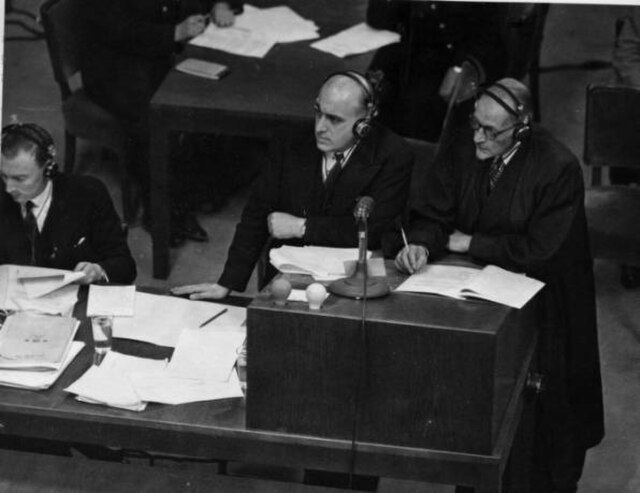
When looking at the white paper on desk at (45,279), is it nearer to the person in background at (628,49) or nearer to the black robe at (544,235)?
the black robe at (544,235)

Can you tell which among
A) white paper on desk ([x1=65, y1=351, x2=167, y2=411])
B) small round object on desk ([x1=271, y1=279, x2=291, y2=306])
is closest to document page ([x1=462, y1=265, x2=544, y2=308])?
small round object on desk ([x1=271, y1=279, x2=291, y2=306])

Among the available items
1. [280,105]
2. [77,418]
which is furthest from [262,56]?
[77,418]

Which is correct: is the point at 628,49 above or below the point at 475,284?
above

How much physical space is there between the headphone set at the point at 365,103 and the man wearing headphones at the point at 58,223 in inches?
35.3

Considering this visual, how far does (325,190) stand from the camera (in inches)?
176

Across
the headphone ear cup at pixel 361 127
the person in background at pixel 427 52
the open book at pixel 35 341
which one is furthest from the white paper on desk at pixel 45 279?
the person in background at pixel 427 52

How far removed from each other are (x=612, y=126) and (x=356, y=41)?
1148mm

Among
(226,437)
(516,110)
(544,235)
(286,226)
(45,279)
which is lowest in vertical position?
(226,437)

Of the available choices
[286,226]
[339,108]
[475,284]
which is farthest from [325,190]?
[475,284]

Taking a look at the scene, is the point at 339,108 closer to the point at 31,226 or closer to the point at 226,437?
the point at 31,226

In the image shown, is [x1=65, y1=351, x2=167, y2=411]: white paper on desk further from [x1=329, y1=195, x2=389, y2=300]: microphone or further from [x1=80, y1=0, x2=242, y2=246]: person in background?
[x1=80, y1=0, x2=242, y2=246]: person in background

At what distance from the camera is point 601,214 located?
17.5ft

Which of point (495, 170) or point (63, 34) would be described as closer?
point (495, 170)

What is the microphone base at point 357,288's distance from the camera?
3.46 metres
